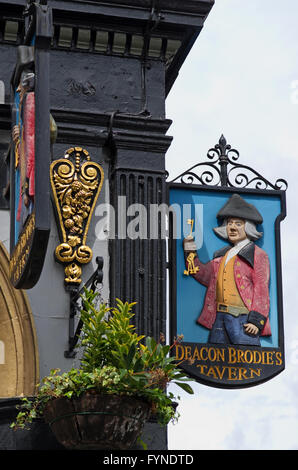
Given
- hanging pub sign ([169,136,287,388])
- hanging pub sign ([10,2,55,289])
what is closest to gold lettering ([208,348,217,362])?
hanging pub sign ([169,136,287,388])

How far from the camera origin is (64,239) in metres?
12.1

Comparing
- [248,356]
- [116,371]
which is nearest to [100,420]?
[116,371]

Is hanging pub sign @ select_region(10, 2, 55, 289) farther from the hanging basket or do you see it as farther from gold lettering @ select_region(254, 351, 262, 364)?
gold lettering @ select_region(254, 351, 262, 364)

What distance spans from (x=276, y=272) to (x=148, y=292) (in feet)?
4.82

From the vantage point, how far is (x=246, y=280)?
12.4 meters

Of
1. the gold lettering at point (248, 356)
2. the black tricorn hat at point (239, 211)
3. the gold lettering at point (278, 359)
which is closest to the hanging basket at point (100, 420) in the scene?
the gold lettering at point (248, 356)

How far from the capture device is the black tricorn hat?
12.6 meters

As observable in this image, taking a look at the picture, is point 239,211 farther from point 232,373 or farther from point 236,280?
point 232,373

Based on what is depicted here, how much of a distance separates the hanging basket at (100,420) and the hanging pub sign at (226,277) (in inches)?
64.5

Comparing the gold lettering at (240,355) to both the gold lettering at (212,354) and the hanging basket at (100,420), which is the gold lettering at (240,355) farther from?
the hanging basket at (100,420)

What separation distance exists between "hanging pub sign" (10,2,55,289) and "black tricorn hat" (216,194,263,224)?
8.19 ft

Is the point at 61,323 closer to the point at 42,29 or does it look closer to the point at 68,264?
the point at 68,264

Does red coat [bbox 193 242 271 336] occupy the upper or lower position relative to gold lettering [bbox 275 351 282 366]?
upper

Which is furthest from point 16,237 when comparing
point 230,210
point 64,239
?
point 230,210
